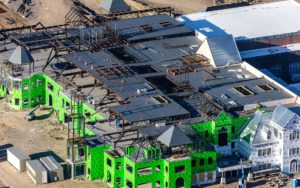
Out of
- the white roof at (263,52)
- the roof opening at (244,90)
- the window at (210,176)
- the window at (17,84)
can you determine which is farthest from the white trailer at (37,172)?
the white roof at (263,52)

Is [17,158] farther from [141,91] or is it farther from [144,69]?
[144,69]

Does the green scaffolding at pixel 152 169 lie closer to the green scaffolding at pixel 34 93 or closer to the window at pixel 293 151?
the window at pixel 293 151

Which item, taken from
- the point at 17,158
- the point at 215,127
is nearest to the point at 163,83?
the point at 215,127

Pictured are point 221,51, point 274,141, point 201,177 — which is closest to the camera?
point 201,177

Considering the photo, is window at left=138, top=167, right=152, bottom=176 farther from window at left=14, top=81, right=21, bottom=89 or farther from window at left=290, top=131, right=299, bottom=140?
window at left=14, top=81, right=21, bottom=89

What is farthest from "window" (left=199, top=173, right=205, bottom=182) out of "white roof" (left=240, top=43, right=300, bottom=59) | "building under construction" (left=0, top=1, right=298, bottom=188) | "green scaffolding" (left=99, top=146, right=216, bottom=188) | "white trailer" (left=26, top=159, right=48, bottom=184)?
"white roof" (left=240, top=43, right=300, bottom=59)

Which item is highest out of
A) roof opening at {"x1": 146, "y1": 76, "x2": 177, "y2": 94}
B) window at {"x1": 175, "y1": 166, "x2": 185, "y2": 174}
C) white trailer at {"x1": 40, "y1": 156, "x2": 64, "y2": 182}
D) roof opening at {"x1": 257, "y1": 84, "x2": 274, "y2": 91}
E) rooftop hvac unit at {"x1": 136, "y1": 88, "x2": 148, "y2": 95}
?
roof opening at {"x1": 257, "y1": 84, "x2": 274, "y2": 91}

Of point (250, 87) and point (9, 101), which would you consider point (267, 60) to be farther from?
point (9, 101)
